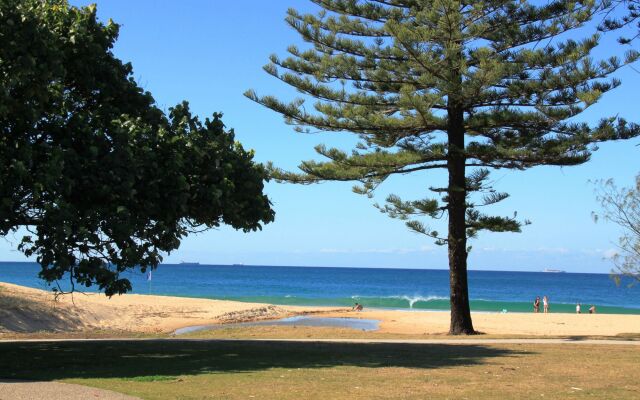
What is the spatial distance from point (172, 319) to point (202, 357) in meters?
20.1

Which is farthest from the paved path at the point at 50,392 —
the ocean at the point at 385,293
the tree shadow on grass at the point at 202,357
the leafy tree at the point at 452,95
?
the ocean at the point at 385,293

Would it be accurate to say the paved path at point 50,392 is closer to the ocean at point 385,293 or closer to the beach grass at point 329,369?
the beach grass at point 329,369

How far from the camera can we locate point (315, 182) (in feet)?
66.9

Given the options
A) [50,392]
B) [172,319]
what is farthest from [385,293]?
[50,392]

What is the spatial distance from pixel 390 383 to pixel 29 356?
6.47m

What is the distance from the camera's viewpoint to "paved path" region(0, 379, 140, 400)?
25.6ft

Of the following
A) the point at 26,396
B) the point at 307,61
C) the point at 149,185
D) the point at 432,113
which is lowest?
the point at 26,396

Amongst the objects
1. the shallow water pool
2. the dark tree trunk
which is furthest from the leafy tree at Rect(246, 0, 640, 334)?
the shallow water pool

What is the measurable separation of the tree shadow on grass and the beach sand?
340 inches

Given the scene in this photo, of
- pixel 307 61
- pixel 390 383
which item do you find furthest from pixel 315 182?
pixel 390 383

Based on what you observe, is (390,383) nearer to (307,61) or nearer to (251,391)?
(251,391)

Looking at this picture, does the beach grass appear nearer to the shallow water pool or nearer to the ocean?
the shallow water pool

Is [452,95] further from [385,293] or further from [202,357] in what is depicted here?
[385,293]

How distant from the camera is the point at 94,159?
35.9 ft
